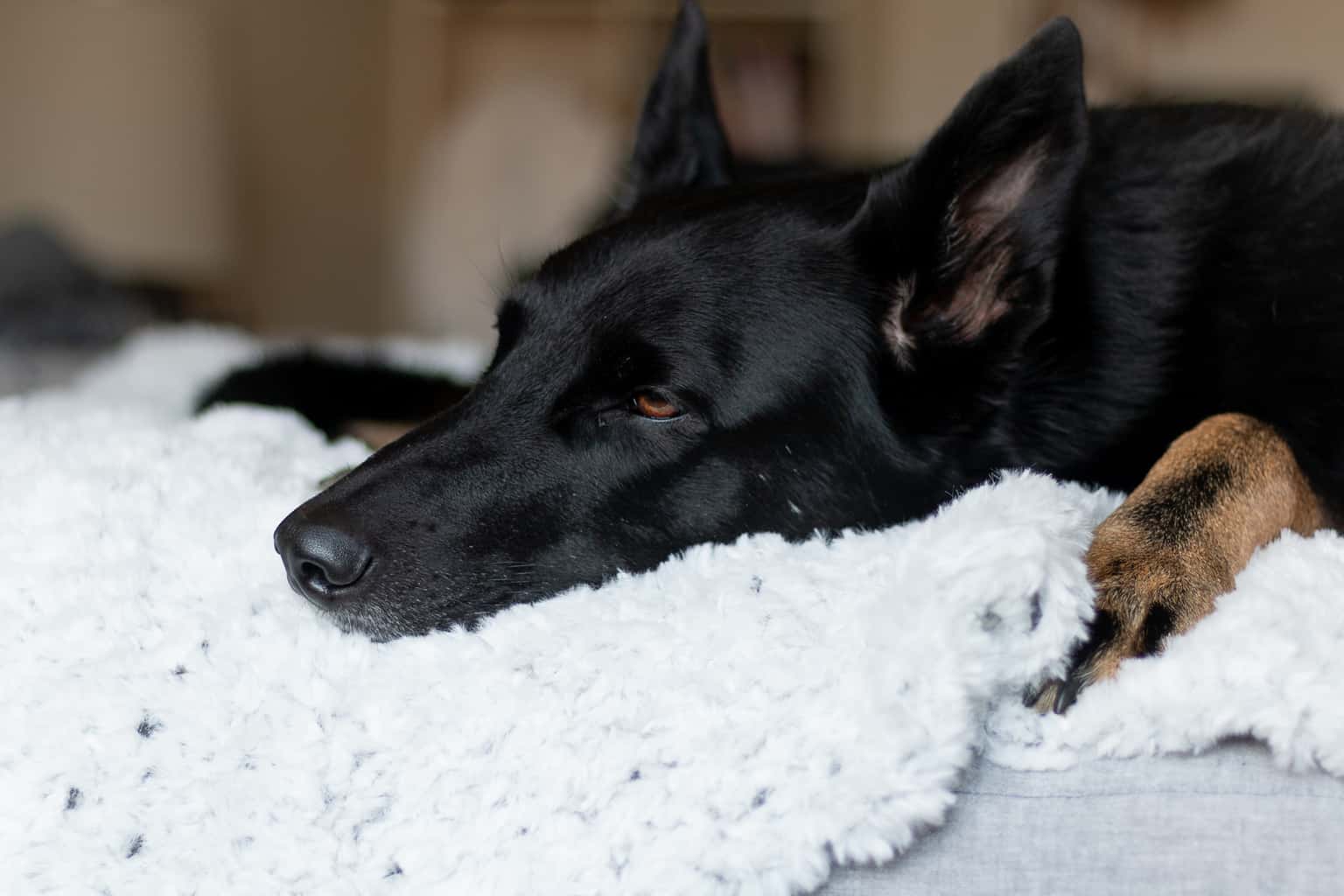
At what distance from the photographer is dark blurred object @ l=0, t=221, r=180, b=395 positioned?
276 cm

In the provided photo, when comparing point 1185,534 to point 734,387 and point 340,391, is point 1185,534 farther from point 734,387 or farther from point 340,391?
point 340,391

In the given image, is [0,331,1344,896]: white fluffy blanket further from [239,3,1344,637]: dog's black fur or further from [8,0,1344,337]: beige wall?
[8,0,1344,337]: beige wall

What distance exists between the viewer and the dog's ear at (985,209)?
1.15 meters

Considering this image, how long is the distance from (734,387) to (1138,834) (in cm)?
57

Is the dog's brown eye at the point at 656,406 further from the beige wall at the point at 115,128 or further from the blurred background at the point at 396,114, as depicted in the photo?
the beige wall at the point at 115,128

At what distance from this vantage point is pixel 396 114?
6980 mm

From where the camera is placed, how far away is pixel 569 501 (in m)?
1.24

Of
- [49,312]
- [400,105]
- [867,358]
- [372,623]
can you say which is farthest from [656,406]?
[400,105]

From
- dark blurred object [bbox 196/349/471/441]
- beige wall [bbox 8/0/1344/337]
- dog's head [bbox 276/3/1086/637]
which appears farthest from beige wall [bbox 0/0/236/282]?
dog's head [bbox 276/3/1086/637]

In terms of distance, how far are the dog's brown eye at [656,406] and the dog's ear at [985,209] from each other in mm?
271

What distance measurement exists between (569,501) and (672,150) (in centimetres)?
77

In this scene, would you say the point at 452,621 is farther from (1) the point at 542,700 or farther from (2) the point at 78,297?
(2) the point at 78,297

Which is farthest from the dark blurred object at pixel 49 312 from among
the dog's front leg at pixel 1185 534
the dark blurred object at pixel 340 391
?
the dog's front leg at pixel 1185 534

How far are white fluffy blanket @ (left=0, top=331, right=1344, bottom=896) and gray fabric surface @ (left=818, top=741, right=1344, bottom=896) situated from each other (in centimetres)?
3
